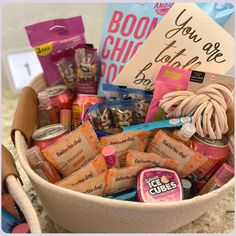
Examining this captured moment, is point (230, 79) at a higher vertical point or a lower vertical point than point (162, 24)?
lower

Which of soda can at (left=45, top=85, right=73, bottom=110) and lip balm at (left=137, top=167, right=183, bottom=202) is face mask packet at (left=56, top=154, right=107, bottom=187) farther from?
soda can at (left=45, top=85, right=73, bottom=110)

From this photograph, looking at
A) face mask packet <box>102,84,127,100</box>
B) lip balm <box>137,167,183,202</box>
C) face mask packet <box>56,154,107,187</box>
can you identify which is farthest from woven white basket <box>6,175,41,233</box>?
face mask packet <box>102,84,127,100</box>

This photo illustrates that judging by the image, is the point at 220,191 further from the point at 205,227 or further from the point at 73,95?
the point at 73,95

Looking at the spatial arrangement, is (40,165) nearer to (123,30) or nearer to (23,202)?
(23,202)

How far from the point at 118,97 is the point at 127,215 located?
0.31 metres

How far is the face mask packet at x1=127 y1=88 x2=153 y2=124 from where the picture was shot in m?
0.78

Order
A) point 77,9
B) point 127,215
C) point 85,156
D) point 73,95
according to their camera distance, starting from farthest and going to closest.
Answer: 1. point 77,9
2. point 73,95
3. point 85,156
4. point 127,215

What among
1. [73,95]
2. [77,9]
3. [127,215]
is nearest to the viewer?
[127,215]

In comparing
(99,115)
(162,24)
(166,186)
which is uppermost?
(162,24)

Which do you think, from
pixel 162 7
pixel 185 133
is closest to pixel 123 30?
pixel 162 7

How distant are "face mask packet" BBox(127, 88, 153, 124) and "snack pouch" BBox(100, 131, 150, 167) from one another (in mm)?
82

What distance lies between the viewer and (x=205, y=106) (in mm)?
699

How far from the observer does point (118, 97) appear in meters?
0.79

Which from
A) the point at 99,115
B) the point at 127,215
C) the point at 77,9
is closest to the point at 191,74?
the point at 99,115
